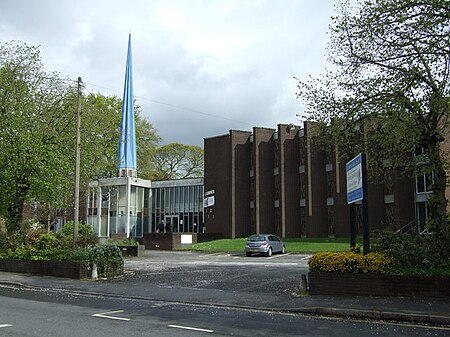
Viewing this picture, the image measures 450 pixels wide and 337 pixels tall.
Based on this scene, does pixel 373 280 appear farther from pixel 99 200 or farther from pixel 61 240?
pixel 99 200

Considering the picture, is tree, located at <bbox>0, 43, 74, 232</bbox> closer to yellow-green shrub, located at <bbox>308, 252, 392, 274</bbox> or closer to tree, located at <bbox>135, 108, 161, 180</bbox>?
yellow-green shrub, located at <bbox>308, 252, 392, 274</bbox>

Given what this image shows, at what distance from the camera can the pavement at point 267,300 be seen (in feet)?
35.8

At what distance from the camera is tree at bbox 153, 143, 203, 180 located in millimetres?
69500

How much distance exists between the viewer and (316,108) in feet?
50.7

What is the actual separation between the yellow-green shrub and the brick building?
26.5 m

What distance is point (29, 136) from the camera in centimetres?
2559

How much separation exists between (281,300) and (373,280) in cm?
250

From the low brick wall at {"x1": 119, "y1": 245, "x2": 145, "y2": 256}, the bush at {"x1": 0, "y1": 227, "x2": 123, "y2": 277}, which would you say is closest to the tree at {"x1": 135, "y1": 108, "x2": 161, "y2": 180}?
the low brick wall at {"x1": 119, "y1": 245, "x2": 145, "y2": 256}

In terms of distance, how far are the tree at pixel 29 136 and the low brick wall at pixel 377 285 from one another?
16.4 meters

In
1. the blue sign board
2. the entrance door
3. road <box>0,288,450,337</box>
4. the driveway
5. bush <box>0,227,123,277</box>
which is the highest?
the blue sign board

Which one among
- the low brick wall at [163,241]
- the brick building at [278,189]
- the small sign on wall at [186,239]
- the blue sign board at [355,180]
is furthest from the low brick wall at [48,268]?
the brick building at [278,189]

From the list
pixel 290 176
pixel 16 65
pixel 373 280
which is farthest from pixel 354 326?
pixel 290 176

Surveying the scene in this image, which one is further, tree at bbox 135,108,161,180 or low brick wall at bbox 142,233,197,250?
tree at bbox 135,108,161,180

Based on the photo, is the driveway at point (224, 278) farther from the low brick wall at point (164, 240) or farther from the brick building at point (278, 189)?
the brick building at point (278, 189)
